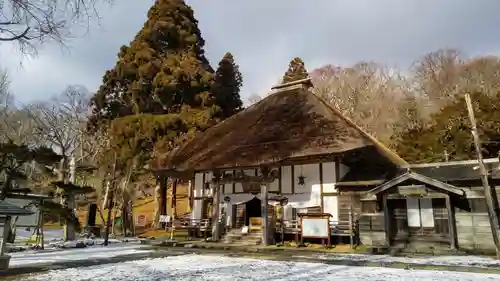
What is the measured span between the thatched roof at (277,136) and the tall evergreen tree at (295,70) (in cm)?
919

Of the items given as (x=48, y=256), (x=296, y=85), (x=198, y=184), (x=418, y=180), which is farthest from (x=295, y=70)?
(x=48, y=256)

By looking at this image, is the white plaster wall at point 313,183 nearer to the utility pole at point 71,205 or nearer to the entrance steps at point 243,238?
the entrance steps at point 243,238

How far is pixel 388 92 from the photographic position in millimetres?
35938

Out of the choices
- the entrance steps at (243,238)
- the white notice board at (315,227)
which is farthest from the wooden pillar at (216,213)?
the white notice board at (315,227)

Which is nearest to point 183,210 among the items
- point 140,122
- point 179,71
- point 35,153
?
point 140,122

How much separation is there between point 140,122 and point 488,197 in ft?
66.0

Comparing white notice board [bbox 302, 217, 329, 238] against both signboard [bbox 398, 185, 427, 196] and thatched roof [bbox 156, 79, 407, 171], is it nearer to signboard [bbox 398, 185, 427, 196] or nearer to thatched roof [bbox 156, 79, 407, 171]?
thatched roof [bbox 156, 79, 407, 171]

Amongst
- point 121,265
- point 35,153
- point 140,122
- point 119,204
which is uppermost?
point 140,122

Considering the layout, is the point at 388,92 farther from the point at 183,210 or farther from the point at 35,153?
the point at 35,153

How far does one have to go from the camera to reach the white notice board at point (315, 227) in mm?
14227

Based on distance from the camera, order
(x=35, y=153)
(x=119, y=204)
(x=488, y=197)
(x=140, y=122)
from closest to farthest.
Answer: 1. (x=488, y=197)
2. (x=35, y=153)
3. (x=119, y=204)
4. (x=140, y=122)

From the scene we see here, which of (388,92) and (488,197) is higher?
(388,92)

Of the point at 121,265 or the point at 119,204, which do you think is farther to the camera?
the point at 119,204

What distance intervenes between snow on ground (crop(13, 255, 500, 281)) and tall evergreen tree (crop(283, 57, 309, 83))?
74.7 feet
